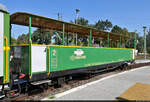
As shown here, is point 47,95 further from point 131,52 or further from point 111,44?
point 131,52

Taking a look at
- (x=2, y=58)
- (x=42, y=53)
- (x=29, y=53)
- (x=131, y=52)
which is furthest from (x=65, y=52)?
(x=131, y=52)

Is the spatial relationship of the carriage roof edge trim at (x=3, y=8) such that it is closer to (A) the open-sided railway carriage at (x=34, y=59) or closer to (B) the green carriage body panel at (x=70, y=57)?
(A) the open-sided railway carriage at (x=34, y=59)

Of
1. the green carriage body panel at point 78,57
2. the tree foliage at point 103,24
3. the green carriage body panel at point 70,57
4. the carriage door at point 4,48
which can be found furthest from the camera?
the tree foliage at point 103,24

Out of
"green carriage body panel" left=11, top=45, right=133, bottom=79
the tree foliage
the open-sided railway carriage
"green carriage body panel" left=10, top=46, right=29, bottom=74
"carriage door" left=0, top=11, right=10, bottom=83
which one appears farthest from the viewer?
the tree foliage

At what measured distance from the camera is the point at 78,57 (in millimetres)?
6523

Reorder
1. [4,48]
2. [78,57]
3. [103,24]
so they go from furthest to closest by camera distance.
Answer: [103,24]
[78,57]
[4,48]

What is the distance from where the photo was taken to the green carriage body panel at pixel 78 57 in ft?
17.6

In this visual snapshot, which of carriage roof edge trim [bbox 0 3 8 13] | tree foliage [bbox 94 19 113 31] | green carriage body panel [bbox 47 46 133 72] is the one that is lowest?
green carriage body panel [bbox 47 46 133 72]

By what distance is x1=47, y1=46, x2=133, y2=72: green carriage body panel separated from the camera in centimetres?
537

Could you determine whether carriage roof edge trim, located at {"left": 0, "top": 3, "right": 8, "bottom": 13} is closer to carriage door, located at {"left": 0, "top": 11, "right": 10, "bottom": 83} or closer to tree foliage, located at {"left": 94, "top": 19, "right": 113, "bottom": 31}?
carriage door, located at {"left": 0, "top": 11, "right": 10, "bottom": 83}

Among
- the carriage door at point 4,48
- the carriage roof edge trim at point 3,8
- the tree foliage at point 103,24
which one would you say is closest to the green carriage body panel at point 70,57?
the carriage door at point 4,48

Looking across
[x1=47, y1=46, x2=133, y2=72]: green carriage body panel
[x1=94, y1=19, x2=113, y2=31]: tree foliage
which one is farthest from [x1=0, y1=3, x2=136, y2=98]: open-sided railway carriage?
[x1=94, y1=19, x2=113, y2=31]: tree foliage

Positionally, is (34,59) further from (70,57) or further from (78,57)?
(78,57)

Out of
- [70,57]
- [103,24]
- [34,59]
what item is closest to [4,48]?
[34,59]
